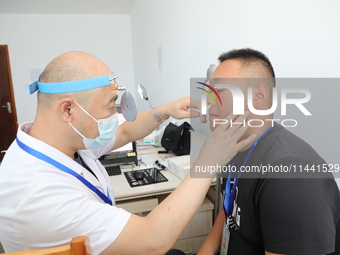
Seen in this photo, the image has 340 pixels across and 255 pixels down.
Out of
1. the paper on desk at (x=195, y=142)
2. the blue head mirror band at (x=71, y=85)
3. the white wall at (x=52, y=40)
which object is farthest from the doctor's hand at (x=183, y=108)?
the white wall at (x=52, y=40)

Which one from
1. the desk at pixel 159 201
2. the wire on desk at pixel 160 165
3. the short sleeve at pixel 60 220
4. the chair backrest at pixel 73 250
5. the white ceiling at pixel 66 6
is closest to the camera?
the chair backrest at pixel 73 250

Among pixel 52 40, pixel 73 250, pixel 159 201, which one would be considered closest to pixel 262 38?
pixel 159 201

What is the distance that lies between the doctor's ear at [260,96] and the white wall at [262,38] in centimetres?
29

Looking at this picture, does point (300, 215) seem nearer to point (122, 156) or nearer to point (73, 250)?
point (73, 250)

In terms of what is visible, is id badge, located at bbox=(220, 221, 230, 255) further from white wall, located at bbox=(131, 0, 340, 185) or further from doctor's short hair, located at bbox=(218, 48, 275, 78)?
doctor's short hair, located at bbox=(218, 48, 275, 78)

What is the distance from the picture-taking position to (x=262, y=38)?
1.41 meters

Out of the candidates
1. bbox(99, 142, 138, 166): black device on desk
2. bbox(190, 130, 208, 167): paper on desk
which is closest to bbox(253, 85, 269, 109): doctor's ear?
bbox(190, 130, 208, 167): paper on desk

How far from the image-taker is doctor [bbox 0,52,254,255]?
0.71m

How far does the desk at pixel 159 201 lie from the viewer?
1545 mm

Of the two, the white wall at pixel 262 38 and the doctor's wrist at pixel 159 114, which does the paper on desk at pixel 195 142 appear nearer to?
the white wall at pixel 262 38

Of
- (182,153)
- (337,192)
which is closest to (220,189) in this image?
(182,153)

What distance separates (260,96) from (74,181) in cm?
77

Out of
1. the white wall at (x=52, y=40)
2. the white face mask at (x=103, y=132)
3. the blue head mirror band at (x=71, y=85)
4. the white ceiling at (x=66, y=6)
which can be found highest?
the white ceiling at (x=66, y=6)

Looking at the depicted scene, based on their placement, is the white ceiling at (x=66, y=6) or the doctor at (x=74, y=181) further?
the white ceiling at (x=66, y=6)
